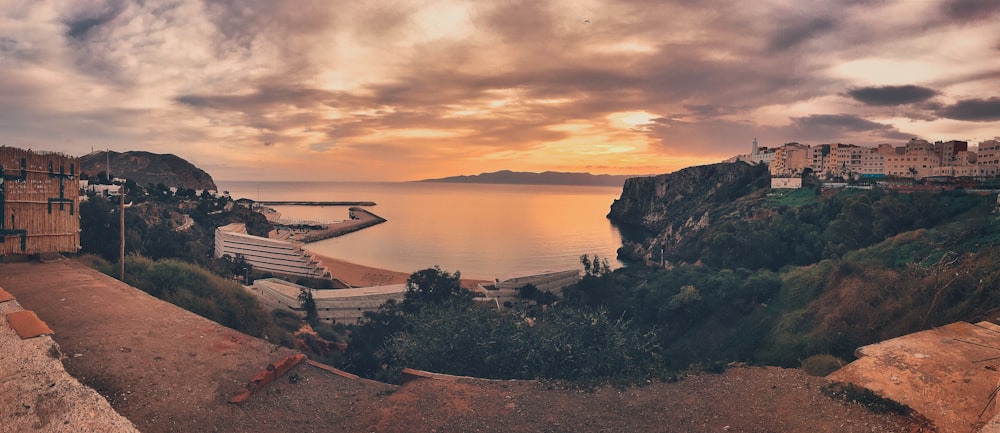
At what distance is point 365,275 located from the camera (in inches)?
1971

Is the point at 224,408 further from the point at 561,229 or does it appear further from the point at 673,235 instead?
the point at 561,229

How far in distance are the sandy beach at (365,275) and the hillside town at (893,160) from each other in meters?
51.2

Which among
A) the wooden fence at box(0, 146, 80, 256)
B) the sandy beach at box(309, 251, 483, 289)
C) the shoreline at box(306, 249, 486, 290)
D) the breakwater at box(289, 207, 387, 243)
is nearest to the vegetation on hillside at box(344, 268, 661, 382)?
the wooden fence at box(0, 146, 80, 256)

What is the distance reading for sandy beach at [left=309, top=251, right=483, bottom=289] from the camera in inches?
1797

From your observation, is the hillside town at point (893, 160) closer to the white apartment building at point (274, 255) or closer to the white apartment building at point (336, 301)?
the white apartment building at point (336, 301)

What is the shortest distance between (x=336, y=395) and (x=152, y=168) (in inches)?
6716

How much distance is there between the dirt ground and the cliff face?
1789 inches

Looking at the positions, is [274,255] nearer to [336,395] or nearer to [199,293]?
[199,293]

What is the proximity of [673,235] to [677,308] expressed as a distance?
131 feet

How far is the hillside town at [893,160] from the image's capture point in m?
50.2

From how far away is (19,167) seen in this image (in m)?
16.5

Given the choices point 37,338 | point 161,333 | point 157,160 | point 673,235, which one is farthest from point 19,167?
point 157,160

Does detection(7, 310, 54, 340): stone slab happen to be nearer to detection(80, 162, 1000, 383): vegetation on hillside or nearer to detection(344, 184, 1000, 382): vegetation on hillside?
detection(80, 162, 1000, 383): vegetation on hillside

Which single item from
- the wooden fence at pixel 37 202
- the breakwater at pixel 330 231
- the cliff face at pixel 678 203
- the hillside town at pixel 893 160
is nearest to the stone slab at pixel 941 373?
the wooden fence at pixel 37 202
